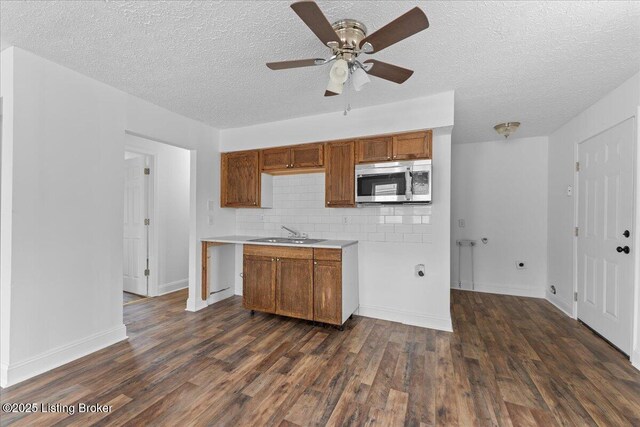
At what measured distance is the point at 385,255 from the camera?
132 inches

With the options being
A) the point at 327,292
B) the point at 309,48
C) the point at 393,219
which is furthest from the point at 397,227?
the point at 309,48

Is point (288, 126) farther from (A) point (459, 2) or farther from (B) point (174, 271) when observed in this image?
(B) point (174, 271)

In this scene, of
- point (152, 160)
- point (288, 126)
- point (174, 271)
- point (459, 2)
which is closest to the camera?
point (459, 2)

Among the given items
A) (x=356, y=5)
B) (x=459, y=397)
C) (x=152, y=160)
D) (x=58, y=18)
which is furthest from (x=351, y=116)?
(x=152, y=160)

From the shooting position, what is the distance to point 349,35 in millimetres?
1743

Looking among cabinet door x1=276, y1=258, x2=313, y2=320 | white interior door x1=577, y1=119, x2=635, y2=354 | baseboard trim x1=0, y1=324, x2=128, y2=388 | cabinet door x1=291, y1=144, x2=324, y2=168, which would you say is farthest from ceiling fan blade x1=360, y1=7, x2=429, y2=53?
baseboard trim x1=0, y1=324, x2=128, y2=388

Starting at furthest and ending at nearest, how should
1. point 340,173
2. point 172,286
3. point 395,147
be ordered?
point 172,286 < point 340,173 < point 395,147

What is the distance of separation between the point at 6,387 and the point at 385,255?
341 cm

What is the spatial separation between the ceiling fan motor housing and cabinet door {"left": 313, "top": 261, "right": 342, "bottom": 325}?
1.95m

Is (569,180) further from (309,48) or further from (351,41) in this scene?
(309,48)

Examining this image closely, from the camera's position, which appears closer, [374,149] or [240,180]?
[374,149]

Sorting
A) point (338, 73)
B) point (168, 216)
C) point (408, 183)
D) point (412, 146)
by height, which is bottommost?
point (168, 216)

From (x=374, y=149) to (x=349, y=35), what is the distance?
1511mm

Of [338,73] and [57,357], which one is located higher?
[338,73]
